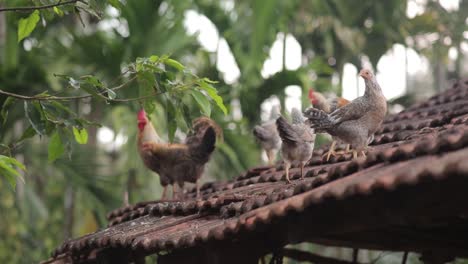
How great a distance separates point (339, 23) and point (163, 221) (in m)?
9.40

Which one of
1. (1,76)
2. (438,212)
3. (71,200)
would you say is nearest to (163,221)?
(438,212)

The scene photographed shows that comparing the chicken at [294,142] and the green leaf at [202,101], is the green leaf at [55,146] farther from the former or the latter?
the chicken at [294,142]

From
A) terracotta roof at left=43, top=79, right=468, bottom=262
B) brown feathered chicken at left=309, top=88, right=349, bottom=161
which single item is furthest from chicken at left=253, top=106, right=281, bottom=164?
terracotta roof at left=43, top=79, right=468, bottom=262

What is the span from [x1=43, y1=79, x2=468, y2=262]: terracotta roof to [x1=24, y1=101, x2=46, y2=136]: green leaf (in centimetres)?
67

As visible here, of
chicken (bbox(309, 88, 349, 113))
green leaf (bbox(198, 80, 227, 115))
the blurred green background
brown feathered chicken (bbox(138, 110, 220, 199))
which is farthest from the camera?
the blurred green background

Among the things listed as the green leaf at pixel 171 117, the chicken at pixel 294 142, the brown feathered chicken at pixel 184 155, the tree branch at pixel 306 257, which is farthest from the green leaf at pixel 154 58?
the tree branch at pixel 306 257

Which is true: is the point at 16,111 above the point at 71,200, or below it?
above

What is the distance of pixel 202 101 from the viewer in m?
4.05

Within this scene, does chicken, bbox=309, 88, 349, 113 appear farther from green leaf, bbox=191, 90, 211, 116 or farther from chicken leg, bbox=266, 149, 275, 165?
green leaf, bbox=191, 90, 211, 116

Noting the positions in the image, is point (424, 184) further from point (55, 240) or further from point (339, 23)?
point (55, 240)

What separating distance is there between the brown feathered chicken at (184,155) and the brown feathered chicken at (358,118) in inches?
62.9

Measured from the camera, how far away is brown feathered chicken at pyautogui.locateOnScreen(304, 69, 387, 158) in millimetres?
4332

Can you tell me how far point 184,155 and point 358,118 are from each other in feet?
6.56

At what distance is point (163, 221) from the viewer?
4219 mm
